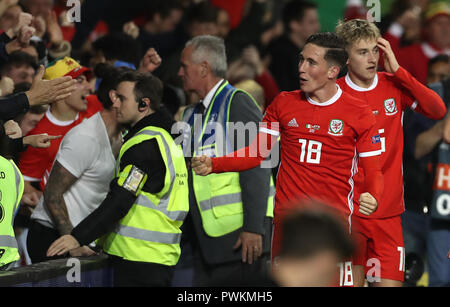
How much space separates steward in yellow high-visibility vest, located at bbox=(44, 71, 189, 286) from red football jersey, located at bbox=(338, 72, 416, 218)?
128cm

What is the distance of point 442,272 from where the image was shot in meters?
7.84

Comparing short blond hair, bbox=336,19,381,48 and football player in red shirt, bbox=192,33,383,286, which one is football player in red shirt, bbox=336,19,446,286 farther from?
football player in red shirt, bbox=192,33,383,286

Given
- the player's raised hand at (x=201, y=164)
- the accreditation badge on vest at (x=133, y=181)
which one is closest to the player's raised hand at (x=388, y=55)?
the player's raised hand at (x=201, y=164)

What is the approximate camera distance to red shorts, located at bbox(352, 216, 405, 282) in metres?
5.59

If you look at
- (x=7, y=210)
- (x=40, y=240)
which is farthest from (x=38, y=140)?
(x=7, y=210)

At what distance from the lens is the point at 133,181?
552 cm

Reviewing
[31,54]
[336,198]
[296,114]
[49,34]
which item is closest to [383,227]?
[336,198]

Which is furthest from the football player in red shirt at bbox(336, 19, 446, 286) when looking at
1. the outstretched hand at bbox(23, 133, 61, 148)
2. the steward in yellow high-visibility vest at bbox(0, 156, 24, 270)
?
the steward in yellow high-visibility vest at bbox(0, 156, 24, 270)

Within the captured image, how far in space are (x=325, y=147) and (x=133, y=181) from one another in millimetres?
1268

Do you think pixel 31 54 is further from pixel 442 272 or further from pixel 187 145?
pixel 442 272

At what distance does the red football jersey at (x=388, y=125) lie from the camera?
18.4 feet

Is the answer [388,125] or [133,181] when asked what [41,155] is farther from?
[388,125]
